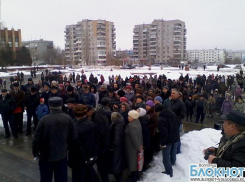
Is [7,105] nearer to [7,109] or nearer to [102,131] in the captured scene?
[7,109]

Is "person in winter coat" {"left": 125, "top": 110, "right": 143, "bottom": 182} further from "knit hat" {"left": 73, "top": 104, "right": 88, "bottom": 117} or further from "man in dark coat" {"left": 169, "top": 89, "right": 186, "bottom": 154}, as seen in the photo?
"man in dark coat" {"left": 169, "top": 89, "right": 186, "bottom": 154}

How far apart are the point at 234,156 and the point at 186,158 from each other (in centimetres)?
330

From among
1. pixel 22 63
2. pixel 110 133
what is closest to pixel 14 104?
pixel 110 133

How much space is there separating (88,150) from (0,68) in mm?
54080

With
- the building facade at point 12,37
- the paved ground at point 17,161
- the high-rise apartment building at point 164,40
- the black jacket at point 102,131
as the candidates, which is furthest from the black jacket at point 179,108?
the high-rise apartment building at point 164,40

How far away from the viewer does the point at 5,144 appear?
6055mm

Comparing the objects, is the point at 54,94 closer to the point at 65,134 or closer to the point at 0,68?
the point at 65,134

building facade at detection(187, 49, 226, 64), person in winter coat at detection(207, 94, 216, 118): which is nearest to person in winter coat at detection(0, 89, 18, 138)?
person in winter coat at detection(207, 94, 216, 118)

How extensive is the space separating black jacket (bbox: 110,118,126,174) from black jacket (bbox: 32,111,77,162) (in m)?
0.88

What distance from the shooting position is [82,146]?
355cm

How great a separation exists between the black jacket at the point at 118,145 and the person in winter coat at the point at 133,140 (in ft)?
0.31

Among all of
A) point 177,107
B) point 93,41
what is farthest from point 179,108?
point 93,41

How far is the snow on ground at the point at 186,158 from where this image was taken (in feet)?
14.6
